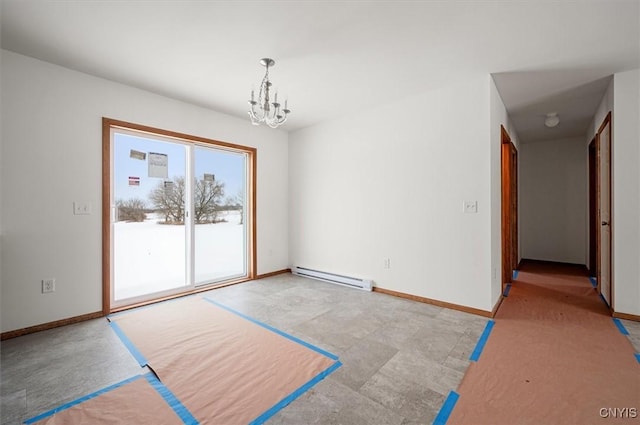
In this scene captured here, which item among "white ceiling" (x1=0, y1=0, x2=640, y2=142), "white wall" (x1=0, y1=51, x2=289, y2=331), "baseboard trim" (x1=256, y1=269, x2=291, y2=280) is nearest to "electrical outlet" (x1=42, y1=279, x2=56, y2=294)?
"white wall" (x1=0, y1=51, x2=289, y2=331)

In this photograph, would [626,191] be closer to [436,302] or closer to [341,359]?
[436,302]

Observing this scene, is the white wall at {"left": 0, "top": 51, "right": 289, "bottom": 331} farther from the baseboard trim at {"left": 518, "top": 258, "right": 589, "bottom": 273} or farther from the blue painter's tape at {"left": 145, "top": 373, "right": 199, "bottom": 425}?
the baseboard trim at {"left": 518, "top": 258, "right": 589, "bottom": 273}

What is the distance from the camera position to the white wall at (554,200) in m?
5.74

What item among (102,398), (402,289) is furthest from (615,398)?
(102,398)

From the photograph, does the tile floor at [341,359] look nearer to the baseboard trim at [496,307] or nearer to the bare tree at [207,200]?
the baseboard trim at [496,307]

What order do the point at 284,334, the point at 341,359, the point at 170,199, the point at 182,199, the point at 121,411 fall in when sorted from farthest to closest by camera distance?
the point at 182,199 < the point at 170,199 < the point at 284,334 < the point at 341,359 < the point at 121,411

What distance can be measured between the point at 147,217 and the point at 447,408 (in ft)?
12.3

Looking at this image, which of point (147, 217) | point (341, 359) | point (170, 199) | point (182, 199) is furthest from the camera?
point (182, 199)

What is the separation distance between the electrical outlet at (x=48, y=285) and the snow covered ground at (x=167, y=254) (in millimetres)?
596

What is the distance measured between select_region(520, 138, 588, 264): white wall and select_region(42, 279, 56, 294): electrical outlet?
8065 millimetres

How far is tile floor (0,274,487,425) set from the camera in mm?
1694

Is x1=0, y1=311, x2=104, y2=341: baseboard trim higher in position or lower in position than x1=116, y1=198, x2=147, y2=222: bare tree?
lower

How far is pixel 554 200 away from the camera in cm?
601

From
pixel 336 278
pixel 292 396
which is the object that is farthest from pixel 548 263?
pixel 292 396
